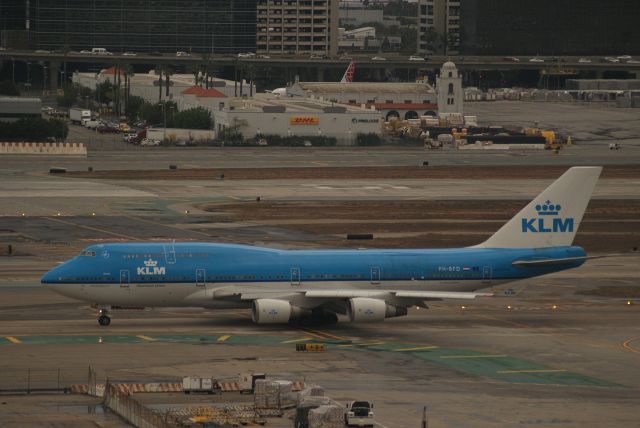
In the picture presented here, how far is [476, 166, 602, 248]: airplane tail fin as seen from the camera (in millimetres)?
75688

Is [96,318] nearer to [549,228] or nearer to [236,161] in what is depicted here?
[549,228]

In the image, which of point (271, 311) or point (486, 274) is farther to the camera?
point (486, 274)

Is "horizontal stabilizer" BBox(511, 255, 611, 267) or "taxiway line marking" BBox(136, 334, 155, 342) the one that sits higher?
"horizontal stabilizer" BBox(511, 255, 611, 267)

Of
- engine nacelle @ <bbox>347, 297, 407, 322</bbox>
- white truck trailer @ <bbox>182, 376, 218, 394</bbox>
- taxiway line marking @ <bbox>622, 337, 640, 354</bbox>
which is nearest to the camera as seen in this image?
white truck trailer @ <bbox>182, 376, 218, 394</bbox>

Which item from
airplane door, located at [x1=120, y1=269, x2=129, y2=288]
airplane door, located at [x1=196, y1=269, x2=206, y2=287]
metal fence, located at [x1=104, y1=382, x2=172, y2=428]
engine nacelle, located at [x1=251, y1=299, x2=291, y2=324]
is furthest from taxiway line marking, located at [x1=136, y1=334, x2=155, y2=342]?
metal fence, located at [x1=104, y1=382, x2=172, y2=428]

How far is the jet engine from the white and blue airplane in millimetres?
49

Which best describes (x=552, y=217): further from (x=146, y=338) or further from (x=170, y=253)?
(x=146, y=338)

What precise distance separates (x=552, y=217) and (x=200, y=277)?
744 inches

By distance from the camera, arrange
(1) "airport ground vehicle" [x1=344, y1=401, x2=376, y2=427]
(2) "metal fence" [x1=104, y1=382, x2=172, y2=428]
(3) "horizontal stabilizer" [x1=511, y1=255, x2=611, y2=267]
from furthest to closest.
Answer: (3) "horizontal stabilizer" [x1=511, y1=255, x2=611, y2=267], (1) "airport ground vehicle" [x1=344, y1=401, x2=376, y2=427], (2) "metal fence" [x1=104, y1=382, x2=172, y2=428]

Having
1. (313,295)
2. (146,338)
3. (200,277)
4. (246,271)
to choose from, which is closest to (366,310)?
(313,295)

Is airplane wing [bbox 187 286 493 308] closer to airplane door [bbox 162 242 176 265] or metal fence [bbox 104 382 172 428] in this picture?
airplane door [bbox 162 242 176 265]

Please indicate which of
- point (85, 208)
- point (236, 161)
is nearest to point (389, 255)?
point (85, 208)

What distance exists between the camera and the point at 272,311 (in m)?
70.8

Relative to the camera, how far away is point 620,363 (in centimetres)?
6412
